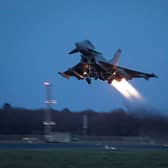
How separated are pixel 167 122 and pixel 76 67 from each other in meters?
10.1

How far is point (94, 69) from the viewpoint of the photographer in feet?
133

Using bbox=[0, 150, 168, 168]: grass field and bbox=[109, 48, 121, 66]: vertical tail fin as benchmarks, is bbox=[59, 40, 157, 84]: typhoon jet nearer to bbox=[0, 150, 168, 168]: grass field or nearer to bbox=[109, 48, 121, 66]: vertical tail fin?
bbox=[109, 48, 121, 66]: vertical tail fin

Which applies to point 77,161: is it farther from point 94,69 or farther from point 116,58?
point 116,58

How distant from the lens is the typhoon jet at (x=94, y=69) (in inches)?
1587

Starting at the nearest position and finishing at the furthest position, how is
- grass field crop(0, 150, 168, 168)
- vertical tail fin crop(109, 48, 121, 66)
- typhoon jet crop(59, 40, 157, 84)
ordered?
grass field crop(0, 150, 168, 168)
typhoon jet crop(59, 40, 157, 84)
vertical tail fin crop(109, 48, 121, 66)

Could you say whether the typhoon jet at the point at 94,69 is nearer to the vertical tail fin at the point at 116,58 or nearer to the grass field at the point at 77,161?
the vertical tail fin at the point at 116,58

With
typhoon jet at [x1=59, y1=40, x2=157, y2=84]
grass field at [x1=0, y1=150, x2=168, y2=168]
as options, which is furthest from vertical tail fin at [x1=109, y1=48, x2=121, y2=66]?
grass field at [x1=0, y1=150, x2=168, y2=168]

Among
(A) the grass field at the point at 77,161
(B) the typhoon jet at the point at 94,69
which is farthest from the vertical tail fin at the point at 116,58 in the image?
(A) the grass field at the point at 77,161

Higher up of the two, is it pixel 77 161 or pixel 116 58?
pixel 116 58

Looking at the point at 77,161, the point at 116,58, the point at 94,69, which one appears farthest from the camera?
the point at 116,58

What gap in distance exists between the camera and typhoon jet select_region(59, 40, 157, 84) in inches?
1587

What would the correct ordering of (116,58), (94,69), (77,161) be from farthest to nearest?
(116,58) < (94,69) < (77,161)

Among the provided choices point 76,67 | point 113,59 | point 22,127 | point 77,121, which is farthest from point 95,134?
point 76,67

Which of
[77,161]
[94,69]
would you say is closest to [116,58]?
[94,69]
